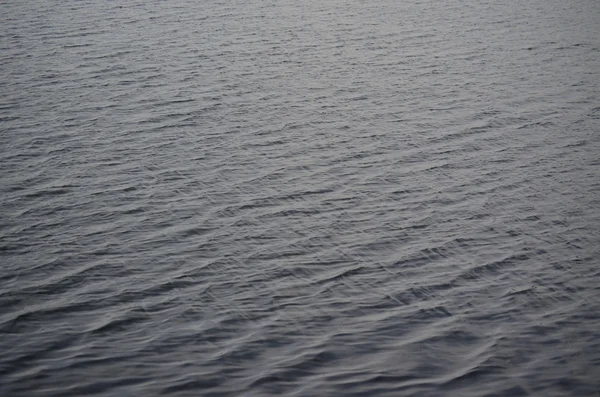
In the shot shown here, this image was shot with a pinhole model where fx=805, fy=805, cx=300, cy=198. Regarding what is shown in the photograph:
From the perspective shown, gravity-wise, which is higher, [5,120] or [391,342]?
[5,120]

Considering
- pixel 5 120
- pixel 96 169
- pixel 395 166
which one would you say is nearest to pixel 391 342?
pixel 395 166

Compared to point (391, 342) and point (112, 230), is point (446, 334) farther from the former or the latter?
point (112, 230)

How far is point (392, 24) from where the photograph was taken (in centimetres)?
3869

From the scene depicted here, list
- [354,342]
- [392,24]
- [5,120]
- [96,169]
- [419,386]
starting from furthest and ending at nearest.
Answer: [392,24] → [5,120] → [96,169] → [354,342] → [419,386]

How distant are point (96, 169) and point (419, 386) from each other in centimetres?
1196

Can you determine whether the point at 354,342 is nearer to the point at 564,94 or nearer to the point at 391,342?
the point at 391,342

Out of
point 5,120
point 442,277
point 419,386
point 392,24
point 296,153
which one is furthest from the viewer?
point 392,24

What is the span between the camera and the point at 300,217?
18953mm

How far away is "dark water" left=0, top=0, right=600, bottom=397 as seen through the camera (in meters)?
13.5

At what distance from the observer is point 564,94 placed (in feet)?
90.1

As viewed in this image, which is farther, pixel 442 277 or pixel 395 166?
pixel 395 166

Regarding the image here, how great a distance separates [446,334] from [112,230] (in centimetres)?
797

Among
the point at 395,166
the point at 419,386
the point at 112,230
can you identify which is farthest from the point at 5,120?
the point at 419,386

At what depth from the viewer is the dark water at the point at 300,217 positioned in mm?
13547
